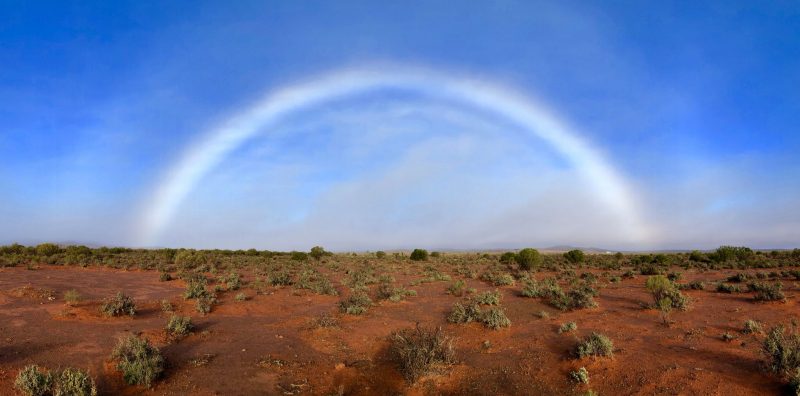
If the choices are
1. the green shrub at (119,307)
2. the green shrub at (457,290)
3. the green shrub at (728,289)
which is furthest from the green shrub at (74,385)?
the green shrub at (728,289)

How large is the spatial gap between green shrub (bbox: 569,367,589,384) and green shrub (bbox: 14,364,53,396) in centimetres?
1123

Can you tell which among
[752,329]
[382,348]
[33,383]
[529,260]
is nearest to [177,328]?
[33,383]

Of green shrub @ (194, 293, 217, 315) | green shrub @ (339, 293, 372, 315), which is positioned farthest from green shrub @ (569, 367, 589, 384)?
green shrub @ (194, 293, 217, 315)

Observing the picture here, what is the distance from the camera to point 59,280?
75.9ft

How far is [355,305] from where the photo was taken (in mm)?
17906

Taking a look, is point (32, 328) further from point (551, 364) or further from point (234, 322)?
point (551, 364)

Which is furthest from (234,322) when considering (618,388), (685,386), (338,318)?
(685,386)

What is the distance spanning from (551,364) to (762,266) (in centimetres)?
3929

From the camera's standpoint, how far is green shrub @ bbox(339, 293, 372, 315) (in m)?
17.1

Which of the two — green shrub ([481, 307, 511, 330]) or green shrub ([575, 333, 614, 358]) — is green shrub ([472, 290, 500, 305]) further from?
green shrub ([575, 333, 614, 358])

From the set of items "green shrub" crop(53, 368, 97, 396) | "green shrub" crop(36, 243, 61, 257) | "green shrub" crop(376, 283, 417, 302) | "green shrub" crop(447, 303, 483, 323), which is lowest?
"green shrub" crop(53, 368, 97, 396)

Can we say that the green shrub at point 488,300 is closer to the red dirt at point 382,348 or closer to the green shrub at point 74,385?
the red dirt at point 382,348

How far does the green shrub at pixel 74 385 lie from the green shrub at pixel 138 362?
93 cm

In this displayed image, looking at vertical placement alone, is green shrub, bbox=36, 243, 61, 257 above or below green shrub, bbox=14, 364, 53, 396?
above
